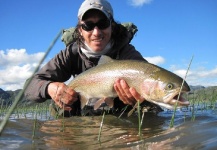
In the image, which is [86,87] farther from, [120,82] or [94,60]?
[94,60]

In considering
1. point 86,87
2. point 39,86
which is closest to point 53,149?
point 86,87

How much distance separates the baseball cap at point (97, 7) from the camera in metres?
5.00

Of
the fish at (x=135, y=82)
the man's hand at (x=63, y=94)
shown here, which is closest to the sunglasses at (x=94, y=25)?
the fish at (x=135, y=82)

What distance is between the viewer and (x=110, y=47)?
5.36 metres

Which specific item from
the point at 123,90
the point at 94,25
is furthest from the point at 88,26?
the point at 123,90

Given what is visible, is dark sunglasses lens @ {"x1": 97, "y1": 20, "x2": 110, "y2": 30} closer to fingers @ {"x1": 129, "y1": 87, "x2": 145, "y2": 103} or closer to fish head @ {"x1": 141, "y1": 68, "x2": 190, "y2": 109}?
fingers @ {"x1": 129, "y1": 87, "x2": 145, "y2": 103}

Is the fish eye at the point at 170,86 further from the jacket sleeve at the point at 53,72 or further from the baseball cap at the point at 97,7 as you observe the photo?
the jacket sleeve at the point at 53,72

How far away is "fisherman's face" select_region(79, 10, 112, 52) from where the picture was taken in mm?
5047

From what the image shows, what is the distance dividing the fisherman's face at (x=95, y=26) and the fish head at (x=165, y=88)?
1.80 m

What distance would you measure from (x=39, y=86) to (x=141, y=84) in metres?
2.21

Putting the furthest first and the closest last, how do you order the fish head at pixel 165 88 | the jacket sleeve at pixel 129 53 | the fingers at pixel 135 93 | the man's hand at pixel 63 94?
the jacket sleeve at pixel 129 53
the man's hand at pixel 63 94
the fingers at pixel 135 93
the fish head at pixel 165 88

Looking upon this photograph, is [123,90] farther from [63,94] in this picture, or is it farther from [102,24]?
[102,24]

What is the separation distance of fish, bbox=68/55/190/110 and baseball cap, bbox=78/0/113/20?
1.26 metres

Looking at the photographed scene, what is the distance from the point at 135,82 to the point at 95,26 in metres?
1.73
